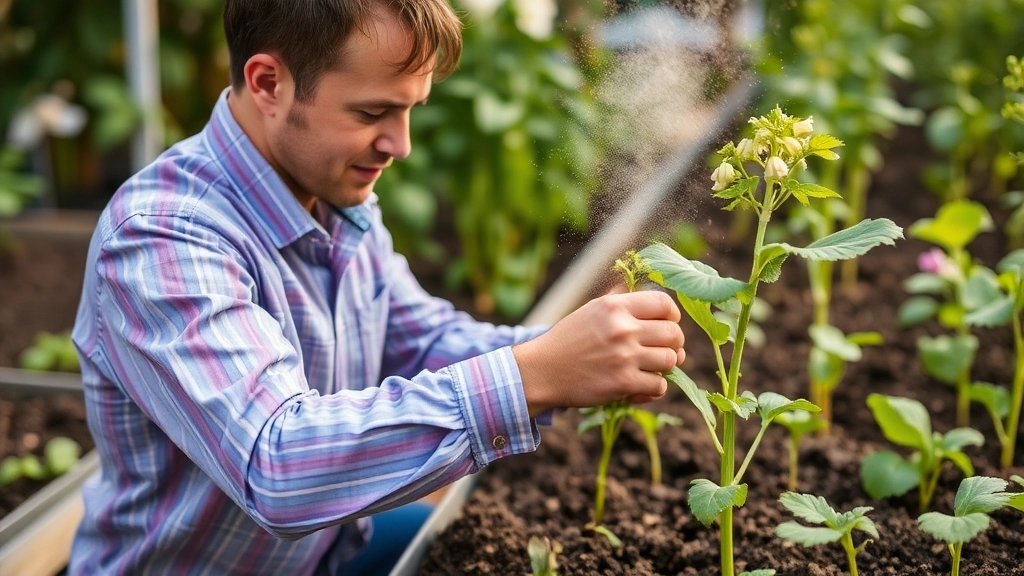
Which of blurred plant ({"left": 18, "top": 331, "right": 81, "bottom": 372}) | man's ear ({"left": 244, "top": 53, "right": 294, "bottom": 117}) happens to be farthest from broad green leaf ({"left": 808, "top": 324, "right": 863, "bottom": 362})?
blurred plant ({"left": 18, "top": 331, "right": 81, "bottom": 372})

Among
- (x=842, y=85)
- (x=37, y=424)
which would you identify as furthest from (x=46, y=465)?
(x=842, y=85)

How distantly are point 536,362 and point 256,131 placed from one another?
537 millimetres

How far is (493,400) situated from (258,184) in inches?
18.6

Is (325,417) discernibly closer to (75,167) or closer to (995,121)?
(995,121)

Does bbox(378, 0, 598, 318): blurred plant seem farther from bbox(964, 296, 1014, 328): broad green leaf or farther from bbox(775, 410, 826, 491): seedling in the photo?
bbox(964, 296, 1014, 328): broad green leaf

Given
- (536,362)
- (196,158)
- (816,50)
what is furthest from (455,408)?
(816,50)

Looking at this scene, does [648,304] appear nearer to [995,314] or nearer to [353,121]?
[353,121]

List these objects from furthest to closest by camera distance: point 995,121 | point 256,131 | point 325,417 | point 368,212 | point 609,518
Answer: point 995,121 → point 609,518 → point 368,212 → point 256,131 → point 325,417

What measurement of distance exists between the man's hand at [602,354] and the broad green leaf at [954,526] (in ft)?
1.07

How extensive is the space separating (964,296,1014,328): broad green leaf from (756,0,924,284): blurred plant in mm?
807

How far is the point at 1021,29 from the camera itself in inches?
121

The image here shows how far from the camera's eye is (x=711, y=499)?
1120 millimetres

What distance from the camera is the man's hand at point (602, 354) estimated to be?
1.10m

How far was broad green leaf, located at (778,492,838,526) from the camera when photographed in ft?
3.81
